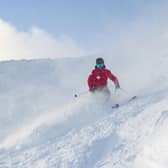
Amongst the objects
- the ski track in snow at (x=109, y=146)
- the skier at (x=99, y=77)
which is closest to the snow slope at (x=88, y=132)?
the ski track in snow at (x=109, y=146)

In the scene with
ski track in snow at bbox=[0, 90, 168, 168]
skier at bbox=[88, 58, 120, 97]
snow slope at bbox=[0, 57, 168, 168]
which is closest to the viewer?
ski track in snow at bbox=[0, 90, 168, 168]

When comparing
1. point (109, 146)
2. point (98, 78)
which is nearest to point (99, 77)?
point (98, 78)

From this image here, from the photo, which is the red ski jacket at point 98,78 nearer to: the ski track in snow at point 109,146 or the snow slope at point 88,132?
the snow slope at point 88,132

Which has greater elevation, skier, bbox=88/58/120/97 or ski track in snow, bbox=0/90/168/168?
skier, bbox=88/58/120/97

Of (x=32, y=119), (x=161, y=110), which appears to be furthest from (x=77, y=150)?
(x=32, y=119)

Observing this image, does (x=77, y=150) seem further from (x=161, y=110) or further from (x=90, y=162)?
(x=161, y=110)

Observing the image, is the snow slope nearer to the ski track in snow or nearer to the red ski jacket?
the ski track in snow

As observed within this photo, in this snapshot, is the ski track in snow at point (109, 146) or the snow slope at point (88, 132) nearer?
the ski track in snow at point (109, 146)

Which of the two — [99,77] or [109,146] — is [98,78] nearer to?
[99,77]

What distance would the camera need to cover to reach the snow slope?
6.15m

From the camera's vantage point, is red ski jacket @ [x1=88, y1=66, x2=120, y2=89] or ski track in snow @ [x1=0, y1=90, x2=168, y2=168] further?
red ski jacket @ [x1=88, y1=66, x2=120, y2=89]

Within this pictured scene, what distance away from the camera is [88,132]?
7.48m

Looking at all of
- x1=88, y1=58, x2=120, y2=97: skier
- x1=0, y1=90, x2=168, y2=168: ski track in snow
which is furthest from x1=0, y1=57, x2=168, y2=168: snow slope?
x1=88, y1=58, x2=120, y2=97: skier

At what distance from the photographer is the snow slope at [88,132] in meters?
6.15
